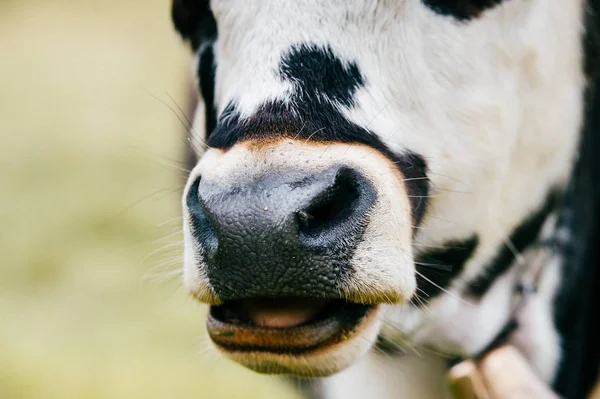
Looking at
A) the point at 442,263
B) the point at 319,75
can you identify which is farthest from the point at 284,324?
the point at 442,263

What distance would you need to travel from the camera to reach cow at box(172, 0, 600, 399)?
4.48ft

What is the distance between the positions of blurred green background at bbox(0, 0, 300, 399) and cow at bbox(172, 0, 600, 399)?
12.7 inches

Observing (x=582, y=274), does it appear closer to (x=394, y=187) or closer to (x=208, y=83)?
(x=394, y=187)

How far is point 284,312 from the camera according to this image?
1.45m

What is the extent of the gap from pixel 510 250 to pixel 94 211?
4.21 m

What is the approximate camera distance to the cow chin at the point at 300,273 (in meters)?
1.35

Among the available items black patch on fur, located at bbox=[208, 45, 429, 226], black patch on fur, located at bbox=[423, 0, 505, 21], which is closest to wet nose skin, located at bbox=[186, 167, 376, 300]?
black patch on fur, located at bbox=[208, 45, 429, 226]

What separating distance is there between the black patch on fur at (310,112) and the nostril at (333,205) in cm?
10

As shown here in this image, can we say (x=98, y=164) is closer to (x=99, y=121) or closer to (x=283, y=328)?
(x=99, y=121)

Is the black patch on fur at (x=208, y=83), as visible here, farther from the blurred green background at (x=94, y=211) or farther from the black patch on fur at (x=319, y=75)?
the black patch on fur at (x=319, y=75)

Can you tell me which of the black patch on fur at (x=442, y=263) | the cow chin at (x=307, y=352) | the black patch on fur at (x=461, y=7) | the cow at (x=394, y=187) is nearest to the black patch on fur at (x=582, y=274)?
the cow at (x=394, y=187)

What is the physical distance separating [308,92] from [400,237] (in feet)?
1.00

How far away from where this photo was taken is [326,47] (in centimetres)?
155

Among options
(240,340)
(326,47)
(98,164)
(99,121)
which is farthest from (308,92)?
(99,121)
